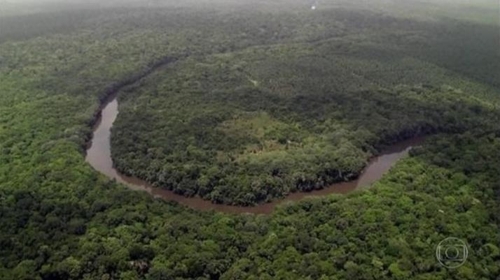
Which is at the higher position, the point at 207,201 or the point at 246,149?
the point at 246,149

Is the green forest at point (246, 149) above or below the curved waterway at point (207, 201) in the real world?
above

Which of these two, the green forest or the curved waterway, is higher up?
the green forest

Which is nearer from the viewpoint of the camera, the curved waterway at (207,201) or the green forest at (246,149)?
the green forest at (246,149)

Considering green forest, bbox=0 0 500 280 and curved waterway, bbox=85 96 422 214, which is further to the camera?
curved waterway, bbox=85 96 422 214

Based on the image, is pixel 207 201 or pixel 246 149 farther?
pixel 246 149
